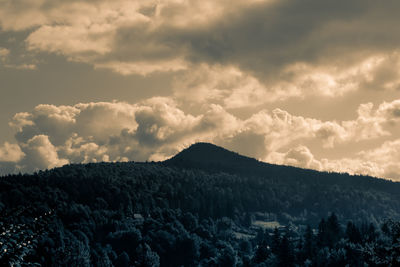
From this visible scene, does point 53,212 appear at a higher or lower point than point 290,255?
higher

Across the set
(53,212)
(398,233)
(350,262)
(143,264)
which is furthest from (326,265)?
(53,212)

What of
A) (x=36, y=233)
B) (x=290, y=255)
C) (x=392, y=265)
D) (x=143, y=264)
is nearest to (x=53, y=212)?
(x=36, y=233)

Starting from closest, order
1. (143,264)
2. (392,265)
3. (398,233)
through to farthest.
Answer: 1. (392,265)
2. (398,233)
3. (143,264)

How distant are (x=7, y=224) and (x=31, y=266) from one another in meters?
2.59

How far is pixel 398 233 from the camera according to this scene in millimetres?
54188

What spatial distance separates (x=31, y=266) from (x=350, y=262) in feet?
577

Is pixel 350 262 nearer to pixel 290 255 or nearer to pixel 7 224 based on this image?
pixel 290 255

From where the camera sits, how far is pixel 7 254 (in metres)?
29.2

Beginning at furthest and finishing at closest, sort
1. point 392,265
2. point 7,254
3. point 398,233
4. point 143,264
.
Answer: point 143,264, point 398,233, point 392,265, point 7,254

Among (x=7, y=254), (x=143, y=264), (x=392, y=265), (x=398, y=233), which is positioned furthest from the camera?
(x=143, y=264)

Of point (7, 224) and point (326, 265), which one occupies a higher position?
point (7, 224)

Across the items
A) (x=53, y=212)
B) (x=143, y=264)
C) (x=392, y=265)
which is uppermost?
(x=53, y=212)

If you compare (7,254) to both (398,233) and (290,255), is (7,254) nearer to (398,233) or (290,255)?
(398,233)

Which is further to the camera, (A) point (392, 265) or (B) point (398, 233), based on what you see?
(B) point (398, 233)
